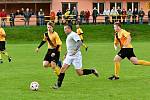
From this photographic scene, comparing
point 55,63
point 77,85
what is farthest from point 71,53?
point 55,63

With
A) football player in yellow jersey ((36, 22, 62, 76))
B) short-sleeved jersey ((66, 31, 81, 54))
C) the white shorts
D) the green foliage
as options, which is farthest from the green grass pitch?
the green foliage

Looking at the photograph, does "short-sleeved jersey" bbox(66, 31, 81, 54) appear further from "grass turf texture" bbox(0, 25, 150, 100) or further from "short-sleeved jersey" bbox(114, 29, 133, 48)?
"short-sleeved jersey" bbox(114, 29, 133, 48)

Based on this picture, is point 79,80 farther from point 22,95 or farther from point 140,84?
point 22,95

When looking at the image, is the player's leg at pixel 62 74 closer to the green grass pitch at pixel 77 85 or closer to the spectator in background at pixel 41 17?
the green grass pitch at pixel 77 85

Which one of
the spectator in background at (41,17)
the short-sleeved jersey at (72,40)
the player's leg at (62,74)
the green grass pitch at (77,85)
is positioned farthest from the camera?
the spectator in background at (41,17)

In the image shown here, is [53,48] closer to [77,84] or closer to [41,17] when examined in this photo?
[77,84]

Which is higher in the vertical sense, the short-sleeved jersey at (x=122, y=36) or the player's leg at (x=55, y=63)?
the short-sleeved jersey at (x=122, y=36)

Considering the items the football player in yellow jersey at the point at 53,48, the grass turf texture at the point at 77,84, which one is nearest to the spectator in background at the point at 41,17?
A: the grass turf texture at the point at 77,84

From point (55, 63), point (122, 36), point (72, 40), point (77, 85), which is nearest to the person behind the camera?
point (72, 40)

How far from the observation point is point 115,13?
50.9 metres

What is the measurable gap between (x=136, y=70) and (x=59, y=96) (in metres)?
7.22

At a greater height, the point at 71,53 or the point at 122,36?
the point at 122,36

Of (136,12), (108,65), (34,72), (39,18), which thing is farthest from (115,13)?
(34,72)

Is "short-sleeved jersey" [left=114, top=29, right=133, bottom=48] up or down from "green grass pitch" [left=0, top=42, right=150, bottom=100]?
up
